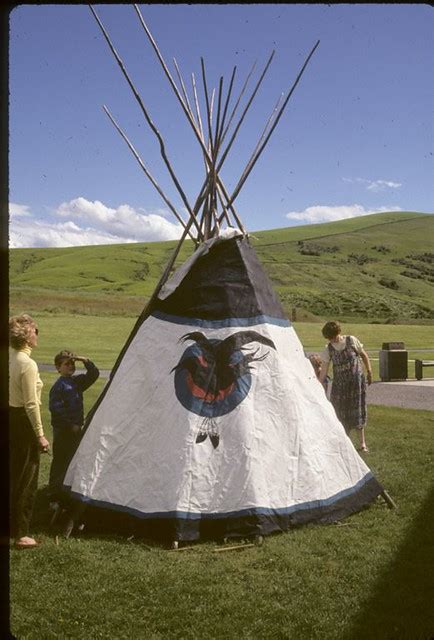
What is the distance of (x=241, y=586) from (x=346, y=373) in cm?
426

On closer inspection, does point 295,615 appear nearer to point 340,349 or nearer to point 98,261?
point 340,349

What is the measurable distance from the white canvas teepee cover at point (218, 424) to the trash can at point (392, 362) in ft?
41.6

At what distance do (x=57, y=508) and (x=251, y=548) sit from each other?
2.08 m

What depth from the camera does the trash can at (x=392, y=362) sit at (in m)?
19.1

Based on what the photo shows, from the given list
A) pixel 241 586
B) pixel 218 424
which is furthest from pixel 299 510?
pixel 241 586

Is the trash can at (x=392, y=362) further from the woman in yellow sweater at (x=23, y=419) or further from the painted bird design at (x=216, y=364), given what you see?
the woman in yellow sweater at (x=23, y=419)

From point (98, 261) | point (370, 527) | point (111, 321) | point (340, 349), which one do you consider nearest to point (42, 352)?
point (111, 321)

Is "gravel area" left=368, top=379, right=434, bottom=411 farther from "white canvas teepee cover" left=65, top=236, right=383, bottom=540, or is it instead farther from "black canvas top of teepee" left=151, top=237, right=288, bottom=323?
"black canvas top of teepee" left=151, top=237, right=288, bottom=323

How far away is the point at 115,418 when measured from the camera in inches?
249

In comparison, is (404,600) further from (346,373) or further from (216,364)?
(346,373)

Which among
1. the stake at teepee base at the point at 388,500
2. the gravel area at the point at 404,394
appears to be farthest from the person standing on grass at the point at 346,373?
the gravel area at the point at 404,394

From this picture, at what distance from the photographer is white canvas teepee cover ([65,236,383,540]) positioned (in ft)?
19.3

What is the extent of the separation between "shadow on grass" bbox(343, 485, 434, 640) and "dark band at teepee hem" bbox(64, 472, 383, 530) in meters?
0.69

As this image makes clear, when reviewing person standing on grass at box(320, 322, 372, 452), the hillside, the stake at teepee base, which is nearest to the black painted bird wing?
the stake at teepee base
